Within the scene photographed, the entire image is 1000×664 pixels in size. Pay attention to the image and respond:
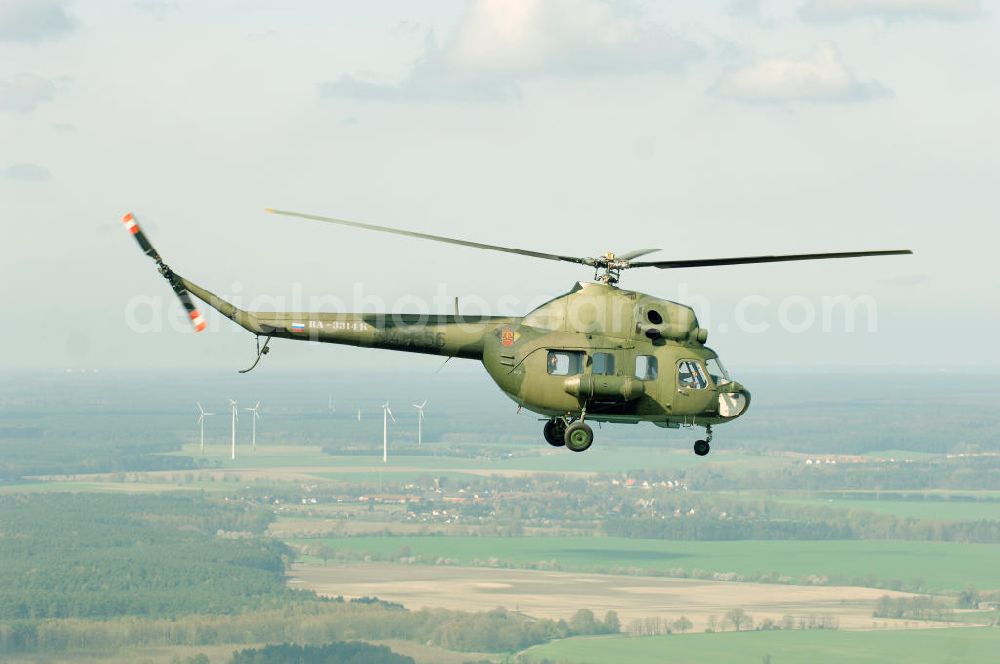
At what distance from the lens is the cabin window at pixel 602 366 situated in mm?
47688

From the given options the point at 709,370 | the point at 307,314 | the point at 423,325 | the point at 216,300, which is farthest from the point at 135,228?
the point at 709,370

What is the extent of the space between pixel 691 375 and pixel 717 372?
4.42 feet

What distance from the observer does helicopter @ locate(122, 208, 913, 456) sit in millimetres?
47531

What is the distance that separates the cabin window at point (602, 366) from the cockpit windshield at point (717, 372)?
385 centimetres

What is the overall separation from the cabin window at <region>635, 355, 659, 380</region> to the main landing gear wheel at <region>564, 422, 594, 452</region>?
2899mm

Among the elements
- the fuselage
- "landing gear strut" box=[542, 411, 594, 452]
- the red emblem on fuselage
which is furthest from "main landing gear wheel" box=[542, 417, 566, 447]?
the red emblem on fuselage

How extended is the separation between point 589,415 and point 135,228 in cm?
1830

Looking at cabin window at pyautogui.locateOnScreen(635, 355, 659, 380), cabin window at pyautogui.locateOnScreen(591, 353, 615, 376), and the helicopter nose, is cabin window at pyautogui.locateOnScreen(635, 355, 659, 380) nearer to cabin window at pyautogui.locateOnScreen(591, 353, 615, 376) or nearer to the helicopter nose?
cabin window at pyautogui.locateOnScreen(591, 353, 615, 376)

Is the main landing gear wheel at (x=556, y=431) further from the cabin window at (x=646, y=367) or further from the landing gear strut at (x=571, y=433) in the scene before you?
the cabin window at (x=646, y=367)

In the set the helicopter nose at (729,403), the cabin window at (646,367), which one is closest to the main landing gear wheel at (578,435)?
the cabin window at (646,367)

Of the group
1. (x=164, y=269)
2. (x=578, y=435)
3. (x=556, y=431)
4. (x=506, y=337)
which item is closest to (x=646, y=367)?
(x=578, y=435)

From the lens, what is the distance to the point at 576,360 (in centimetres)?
4781

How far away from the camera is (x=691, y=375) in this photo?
48.6 metres

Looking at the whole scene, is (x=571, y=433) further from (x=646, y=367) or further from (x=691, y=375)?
(x=691, y=375)
